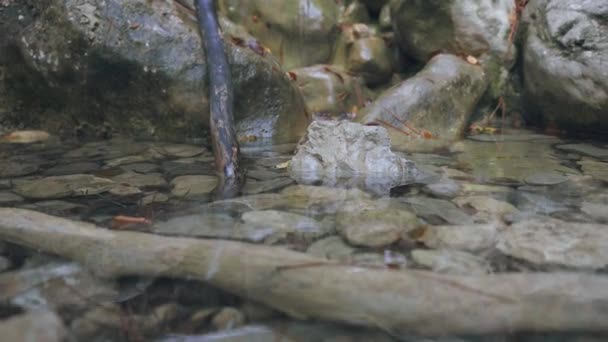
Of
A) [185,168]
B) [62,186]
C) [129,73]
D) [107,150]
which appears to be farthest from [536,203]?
[129,73]

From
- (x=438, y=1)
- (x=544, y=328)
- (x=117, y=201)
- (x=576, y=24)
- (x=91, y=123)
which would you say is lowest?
(x=544, y=328)

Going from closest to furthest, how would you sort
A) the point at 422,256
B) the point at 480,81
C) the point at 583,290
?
the point at 583,290, the point at 422,256, the point at 480,81

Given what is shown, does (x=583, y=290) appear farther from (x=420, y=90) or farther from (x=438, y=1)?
(x=438, y=1)

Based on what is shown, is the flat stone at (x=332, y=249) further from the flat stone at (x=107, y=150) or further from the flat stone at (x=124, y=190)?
the flat stone at (x=107, y=150)

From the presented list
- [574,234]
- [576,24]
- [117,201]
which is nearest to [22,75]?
[117,201]

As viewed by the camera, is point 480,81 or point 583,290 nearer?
point 583,290
